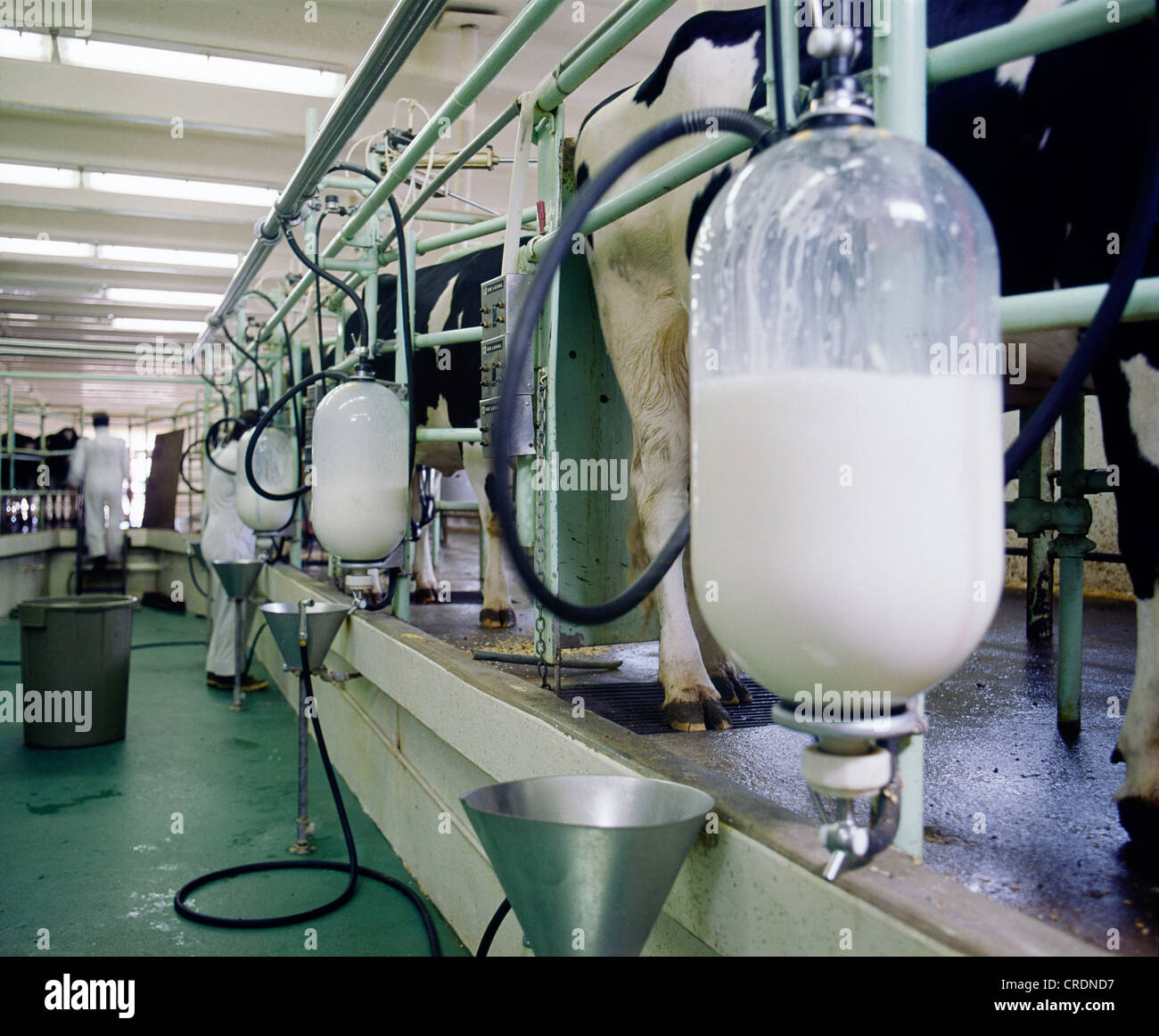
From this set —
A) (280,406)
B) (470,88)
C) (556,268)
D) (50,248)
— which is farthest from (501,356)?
(50,248)

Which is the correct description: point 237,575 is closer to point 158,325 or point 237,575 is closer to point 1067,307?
point 1067,307

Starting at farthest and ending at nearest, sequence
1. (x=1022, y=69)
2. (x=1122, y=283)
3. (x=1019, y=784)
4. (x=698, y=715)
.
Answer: (x=698, y=715) → (x=1019, y=784) → (x=1022, y=69) → (x=1122, y=283)

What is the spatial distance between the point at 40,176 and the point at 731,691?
24.3 feet

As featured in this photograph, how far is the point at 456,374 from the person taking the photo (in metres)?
3.74

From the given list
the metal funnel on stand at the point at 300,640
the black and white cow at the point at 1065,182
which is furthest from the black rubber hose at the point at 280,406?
the black and white cow at the point at 1065,182

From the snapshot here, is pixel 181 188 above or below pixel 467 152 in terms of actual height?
above

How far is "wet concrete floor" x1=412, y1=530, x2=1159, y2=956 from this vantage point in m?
0.95

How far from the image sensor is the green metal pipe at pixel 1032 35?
807 mm

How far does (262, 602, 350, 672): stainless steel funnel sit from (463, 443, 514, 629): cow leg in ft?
2.04

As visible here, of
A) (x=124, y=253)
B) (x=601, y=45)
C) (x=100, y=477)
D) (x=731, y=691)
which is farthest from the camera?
(x=124, y=253)

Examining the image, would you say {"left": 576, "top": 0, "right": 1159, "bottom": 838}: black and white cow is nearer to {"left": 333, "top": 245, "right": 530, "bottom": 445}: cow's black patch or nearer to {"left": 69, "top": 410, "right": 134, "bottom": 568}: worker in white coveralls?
{"left": 333, "top": 245, "right": 530, "bottom": 445}: cow's black patch
